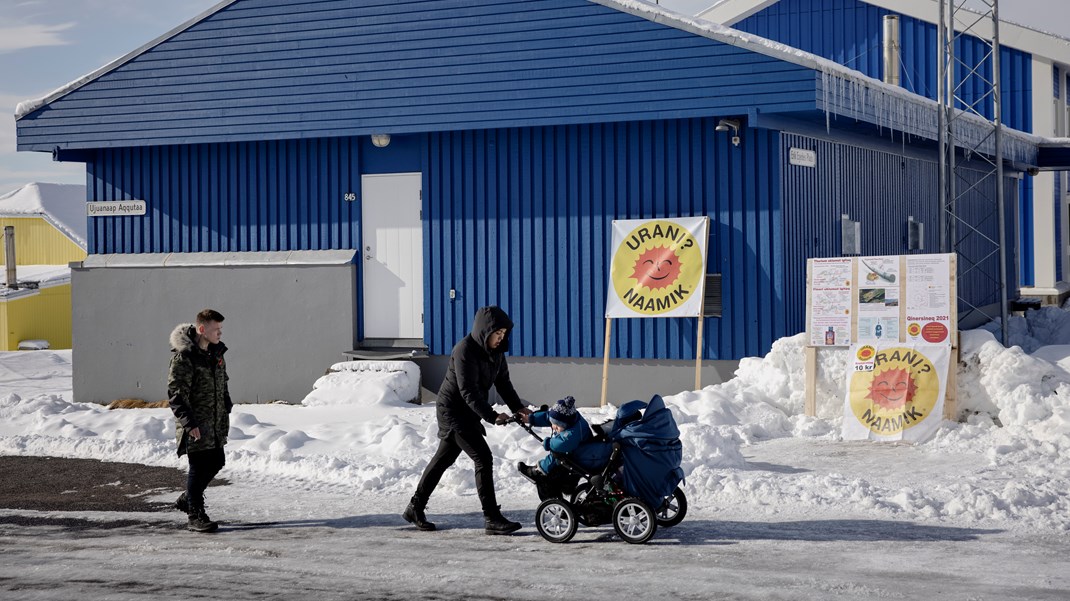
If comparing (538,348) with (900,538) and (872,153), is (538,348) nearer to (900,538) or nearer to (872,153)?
(872,153)

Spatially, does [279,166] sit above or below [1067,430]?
above

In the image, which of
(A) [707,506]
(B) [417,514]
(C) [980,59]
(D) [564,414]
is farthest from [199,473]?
(C) [980,59]

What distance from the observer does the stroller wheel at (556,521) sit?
9.30 m

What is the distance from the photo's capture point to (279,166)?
19.5 m

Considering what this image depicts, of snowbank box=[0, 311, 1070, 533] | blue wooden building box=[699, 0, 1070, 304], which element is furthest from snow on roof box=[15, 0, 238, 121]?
blue wooden building box=[699, 0, 1070, 304]

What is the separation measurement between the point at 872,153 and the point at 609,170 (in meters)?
5.20

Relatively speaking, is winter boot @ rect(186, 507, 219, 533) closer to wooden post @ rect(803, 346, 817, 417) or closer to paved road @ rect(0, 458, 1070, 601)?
paved road @ rect(0, 458, 1070, 601)

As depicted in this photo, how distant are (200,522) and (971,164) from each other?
2025cm

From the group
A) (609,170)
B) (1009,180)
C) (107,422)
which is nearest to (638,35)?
(609,170)

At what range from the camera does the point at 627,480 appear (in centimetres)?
928

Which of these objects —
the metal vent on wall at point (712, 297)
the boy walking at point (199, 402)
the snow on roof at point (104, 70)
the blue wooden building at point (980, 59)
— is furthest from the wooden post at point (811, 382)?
the blue wooden building at point (980, 59)

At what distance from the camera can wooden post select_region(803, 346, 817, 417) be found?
15.0 m

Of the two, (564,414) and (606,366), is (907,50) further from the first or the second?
(564,414)

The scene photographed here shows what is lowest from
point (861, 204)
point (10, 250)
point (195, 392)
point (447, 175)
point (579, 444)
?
point (579, 444)
